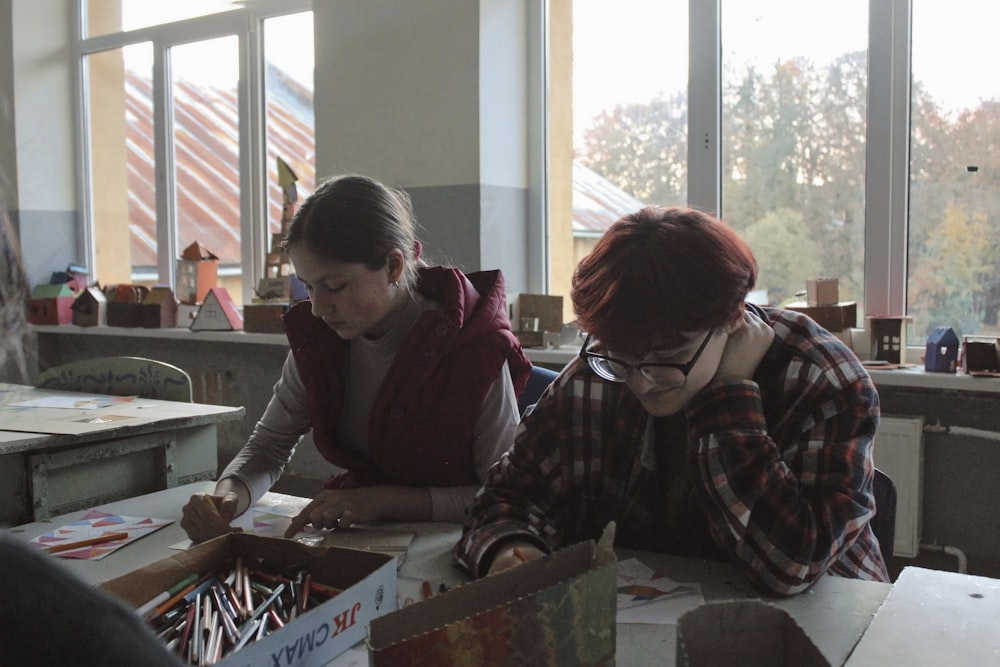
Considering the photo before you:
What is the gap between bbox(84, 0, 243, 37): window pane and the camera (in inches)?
164

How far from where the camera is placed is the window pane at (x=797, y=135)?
2605mm

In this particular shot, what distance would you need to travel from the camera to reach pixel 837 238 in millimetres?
2654

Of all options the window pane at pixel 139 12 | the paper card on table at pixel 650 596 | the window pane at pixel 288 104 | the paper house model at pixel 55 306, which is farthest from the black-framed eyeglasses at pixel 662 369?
the paper house model at pixel 55 306

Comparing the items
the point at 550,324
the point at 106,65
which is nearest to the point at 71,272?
the point at 106,65

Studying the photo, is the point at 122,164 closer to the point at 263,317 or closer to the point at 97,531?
the point at 263,317

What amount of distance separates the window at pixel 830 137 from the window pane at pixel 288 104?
4.67 feet

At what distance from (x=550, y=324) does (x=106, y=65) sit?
10.2 ft

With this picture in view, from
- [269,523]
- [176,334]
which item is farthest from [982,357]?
[176,334]

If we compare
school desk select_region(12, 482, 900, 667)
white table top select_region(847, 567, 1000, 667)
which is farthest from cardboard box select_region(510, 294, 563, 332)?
white table top select_region(847, 567, 1000, 667)

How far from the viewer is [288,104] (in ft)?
12.9

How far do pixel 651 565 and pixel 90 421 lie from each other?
132 centimetres

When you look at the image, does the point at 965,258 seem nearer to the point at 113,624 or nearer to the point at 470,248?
the point at 470,248

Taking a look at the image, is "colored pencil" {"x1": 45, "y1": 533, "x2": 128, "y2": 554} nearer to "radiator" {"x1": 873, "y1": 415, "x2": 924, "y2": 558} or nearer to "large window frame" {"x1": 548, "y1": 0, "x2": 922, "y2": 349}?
"radiator" {"x1": 873, "y1": 415, "x2": 924, "y2": 558}

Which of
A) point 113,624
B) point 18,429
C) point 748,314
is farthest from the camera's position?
point 18,429
